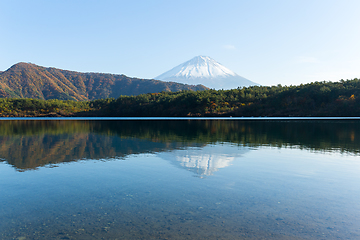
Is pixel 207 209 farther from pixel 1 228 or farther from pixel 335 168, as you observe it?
pixel 335 168

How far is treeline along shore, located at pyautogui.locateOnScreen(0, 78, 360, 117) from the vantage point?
118875mm

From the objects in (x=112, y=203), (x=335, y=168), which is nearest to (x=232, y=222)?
(x=112, y=203)

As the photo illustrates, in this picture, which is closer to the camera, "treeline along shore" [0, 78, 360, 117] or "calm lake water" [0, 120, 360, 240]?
"calm lake water" [0, 120, 360, 240]

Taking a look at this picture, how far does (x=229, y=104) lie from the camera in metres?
141

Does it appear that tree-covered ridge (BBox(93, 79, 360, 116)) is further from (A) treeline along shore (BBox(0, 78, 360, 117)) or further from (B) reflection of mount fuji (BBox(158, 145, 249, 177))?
(B) reflection of mount fuji (BBox(158, 145, 249, 177))

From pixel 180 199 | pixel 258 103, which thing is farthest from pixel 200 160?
pixel 258 103

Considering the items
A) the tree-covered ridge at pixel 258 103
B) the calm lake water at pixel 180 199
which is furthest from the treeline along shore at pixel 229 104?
the calm lake water at pixel 180 199

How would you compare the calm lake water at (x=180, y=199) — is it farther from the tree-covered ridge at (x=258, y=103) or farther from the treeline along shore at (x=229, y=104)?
the treeline along shore at (x=229, y=104)

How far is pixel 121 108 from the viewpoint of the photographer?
166 m

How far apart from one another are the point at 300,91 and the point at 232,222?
13750 cm

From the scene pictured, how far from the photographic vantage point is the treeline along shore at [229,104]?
4680 inches

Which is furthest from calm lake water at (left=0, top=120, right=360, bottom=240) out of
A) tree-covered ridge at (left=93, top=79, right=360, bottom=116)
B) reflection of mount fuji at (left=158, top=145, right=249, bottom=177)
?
tree-covered ridge at (left=93, top=79, right=360, bottom=116)

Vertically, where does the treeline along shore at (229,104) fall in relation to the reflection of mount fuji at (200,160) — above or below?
above

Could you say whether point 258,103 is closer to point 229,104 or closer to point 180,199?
point 229,104
